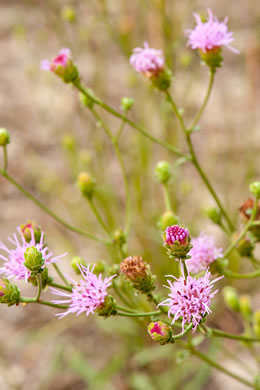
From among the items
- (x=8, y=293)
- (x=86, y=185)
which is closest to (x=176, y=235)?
(x=8, y=293)

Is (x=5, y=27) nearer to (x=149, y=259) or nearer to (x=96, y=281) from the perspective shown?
(x=149, y=259)

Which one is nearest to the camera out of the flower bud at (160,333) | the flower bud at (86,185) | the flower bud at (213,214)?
the flower bud at (160,333)

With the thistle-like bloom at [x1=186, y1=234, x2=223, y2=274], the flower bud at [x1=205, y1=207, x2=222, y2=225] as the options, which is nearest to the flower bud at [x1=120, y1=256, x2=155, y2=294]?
the thistle-like bloom at [x1=186, y1=234, x2=223, y2=274]

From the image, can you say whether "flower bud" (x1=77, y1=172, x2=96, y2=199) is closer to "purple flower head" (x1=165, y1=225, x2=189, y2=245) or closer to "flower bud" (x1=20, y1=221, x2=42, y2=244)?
"flower bud" (x1=20, y1=221, x2=42, y2=244)

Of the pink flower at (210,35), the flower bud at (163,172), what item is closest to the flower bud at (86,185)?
the flower bud at (163,172)

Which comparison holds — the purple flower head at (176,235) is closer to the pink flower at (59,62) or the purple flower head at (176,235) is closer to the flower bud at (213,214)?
the flower bud at (213,214)
